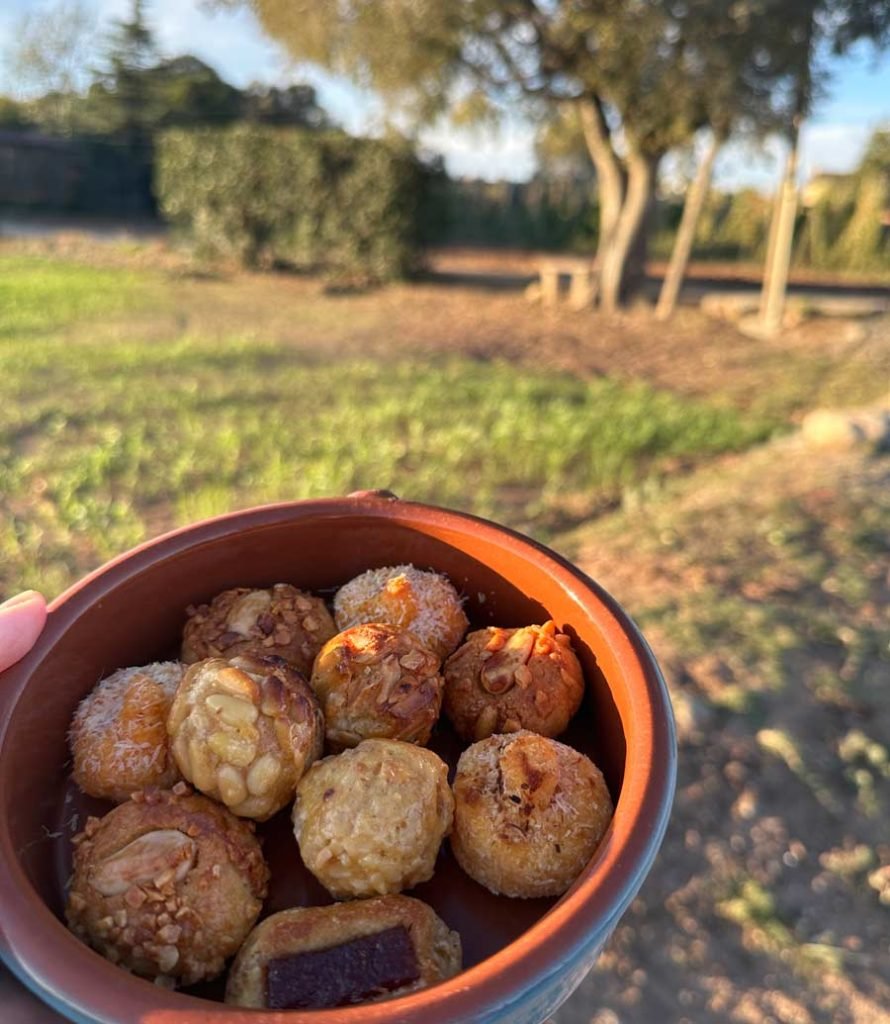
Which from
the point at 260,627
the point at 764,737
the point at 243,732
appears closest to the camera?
the point at 243,732

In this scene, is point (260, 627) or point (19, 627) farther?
point (260, 627)

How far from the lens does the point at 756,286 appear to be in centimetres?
1602

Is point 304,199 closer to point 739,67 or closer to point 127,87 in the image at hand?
point 739,67

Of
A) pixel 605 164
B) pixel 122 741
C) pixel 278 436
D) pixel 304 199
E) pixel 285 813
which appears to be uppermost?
pixel 605 164

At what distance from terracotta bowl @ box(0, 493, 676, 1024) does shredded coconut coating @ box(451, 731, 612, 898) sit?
0.11 ft

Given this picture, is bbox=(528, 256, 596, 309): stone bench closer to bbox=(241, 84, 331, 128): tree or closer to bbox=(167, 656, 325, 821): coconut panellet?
bbox=(167, 656, 325, 821): coconut panellet

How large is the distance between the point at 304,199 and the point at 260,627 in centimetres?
1252

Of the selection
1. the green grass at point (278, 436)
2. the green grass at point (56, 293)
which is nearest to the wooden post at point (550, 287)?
the green grass at point (278, 436)

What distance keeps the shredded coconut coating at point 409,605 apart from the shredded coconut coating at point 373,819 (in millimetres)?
234

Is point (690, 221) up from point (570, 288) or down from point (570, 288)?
up

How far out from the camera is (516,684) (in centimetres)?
118

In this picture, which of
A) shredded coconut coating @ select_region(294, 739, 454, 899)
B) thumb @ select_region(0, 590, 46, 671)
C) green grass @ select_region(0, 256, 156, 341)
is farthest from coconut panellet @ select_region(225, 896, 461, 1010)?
green grass @ select_region(0, 256, 156, 341)

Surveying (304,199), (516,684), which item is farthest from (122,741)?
(304,199)

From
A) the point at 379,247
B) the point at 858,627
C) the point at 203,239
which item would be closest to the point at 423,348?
the point at 379,247
